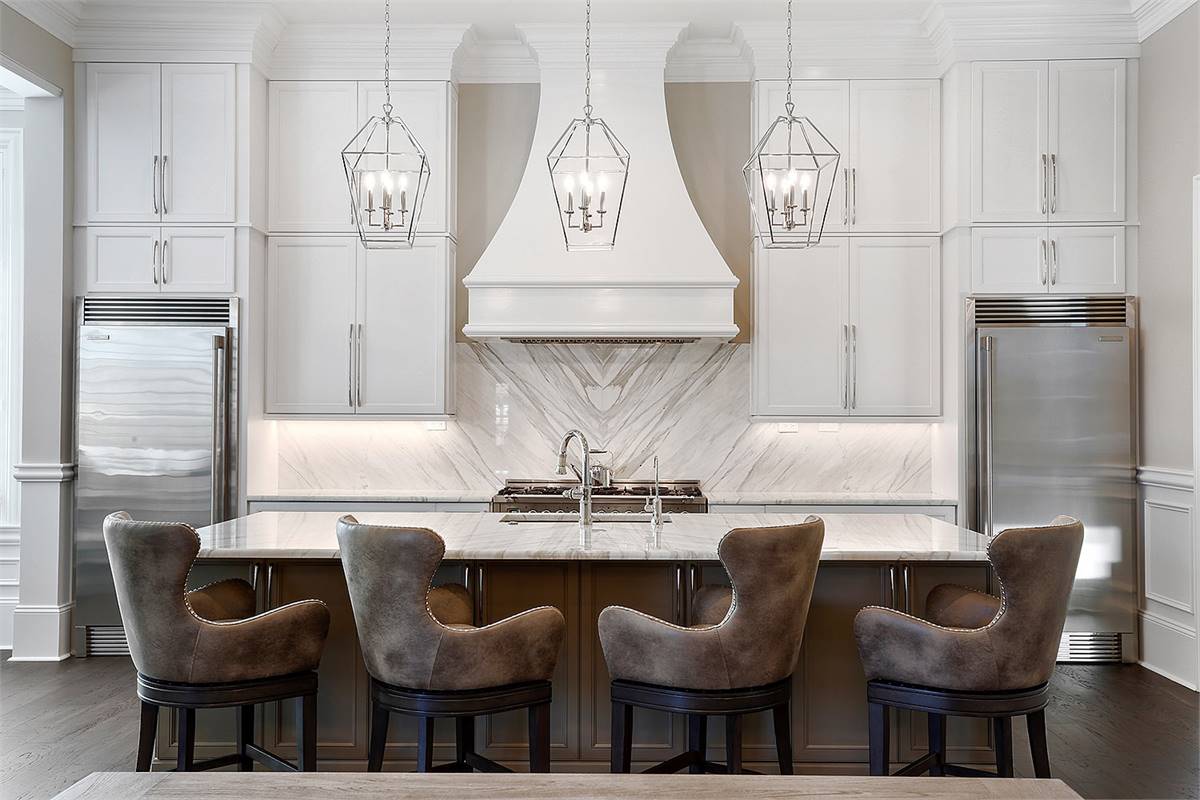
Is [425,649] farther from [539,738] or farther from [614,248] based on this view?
[614,248]

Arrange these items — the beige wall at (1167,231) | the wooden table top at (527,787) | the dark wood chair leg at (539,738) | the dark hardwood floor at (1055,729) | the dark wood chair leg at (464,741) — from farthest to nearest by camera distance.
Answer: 1. the beige wall at (1167,231)
2. the dark hardwood floor at (1055,729)
3. the dark wood chair leg at (464,741)
4. the dark wood chair leg at (539,738)
5. the wooden table top at (527,787)

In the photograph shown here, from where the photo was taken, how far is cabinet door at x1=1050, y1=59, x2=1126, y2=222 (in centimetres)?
453

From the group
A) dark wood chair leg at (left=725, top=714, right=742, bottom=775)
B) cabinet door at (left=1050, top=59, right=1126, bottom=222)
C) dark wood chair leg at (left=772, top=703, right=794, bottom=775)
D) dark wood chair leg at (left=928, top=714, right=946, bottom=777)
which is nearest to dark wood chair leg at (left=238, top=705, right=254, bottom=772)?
dark wood chair leg at (left=725, top=714, right=742, bottom=775)

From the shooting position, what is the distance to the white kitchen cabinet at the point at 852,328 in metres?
4.73

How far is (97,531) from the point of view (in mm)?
4453

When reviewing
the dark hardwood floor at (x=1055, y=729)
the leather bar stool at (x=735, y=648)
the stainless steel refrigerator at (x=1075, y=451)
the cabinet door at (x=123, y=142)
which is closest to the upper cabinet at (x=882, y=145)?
the stainless steel refrigerator at (x=1075, y=451)

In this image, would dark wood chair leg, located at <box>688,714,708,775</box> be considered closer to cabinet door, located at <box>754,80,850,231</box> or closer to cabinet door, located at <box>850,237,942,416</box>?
cabinet door, located at <box>850,237,942,416</box>

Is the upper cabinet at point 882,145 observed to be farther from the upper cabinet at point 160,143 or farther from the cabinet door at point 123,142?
the cabinet door at point 123,142

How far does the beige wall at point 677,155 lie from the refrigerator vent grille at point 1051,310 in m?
1.29

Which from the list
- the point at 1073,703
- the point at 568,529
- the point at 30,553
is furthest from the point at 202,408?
the point at 1073,703

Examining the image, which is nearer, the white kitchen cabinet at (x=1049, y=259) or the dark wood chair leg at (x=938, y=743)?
the dark wood chair leg at (x=938, y=743)

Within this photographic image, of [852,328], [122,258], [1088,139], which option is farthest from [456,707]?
[1088,139]

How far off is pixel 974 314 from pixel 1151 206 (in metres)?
1.01

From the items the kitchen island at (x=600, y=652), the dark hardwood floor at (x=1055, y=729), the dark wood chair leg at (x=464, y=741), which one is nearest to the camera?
the dark wood chair leg at (x=464, y=741)
